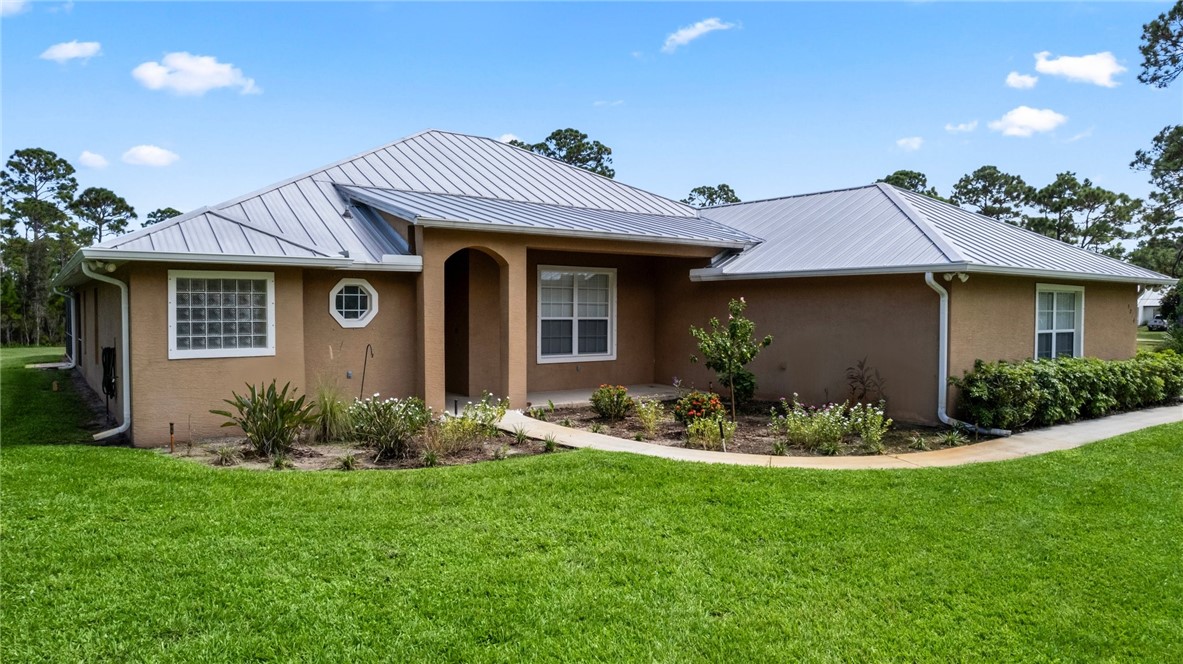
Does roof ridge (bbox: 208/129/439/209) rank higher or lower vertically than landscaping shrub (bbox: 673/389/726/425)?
higher

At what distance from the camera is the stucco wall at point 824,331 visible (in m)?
10.9

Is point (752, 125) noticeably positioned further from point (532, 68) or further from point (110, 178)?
point (110, 178)

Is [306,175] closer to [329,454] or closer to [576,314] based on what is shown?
[576,314]

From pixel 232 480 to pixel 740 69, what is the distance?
13371 millimetres

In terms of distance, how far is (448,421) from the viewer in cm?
886

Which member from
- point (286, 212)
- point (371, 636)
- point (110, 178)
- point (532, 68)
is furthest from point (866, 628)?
point (110, 178)

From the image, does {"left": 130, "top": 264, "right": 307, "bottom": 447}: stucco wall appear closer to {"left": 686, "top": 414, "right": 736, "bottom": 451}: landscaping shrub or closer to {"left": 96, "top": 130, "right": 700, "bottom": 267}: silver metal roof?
{"left": 96, "top": 130, "right": 700, "bottom": 267}: silver metal roof

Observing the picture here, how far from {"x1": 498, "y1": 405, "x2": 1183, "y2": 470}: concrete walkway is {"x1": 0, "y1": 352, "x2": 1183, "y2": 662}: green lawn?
697mm

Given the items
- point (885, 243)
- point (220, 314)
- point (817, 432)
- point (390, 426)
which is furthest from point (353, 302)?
point (885, 243)

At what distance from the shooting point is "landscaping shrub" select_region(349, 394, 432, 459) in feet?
27.2

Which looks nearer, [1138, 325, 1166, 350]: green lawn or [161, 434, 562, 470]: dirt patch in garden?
[161, 434, 562, 470]: dirt patch in garden

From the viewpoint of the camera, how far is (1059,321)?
12.9 m

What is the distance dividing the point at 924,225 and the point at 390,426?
945 centimetres

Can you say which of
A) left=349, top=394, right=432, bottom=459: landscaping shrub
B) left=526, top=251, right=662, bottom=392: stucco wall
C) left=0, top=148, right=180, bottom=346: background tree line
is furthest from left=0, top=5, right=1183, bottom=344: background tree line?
left=349, top=394, right=432, bottom=459: landscaping shrub
